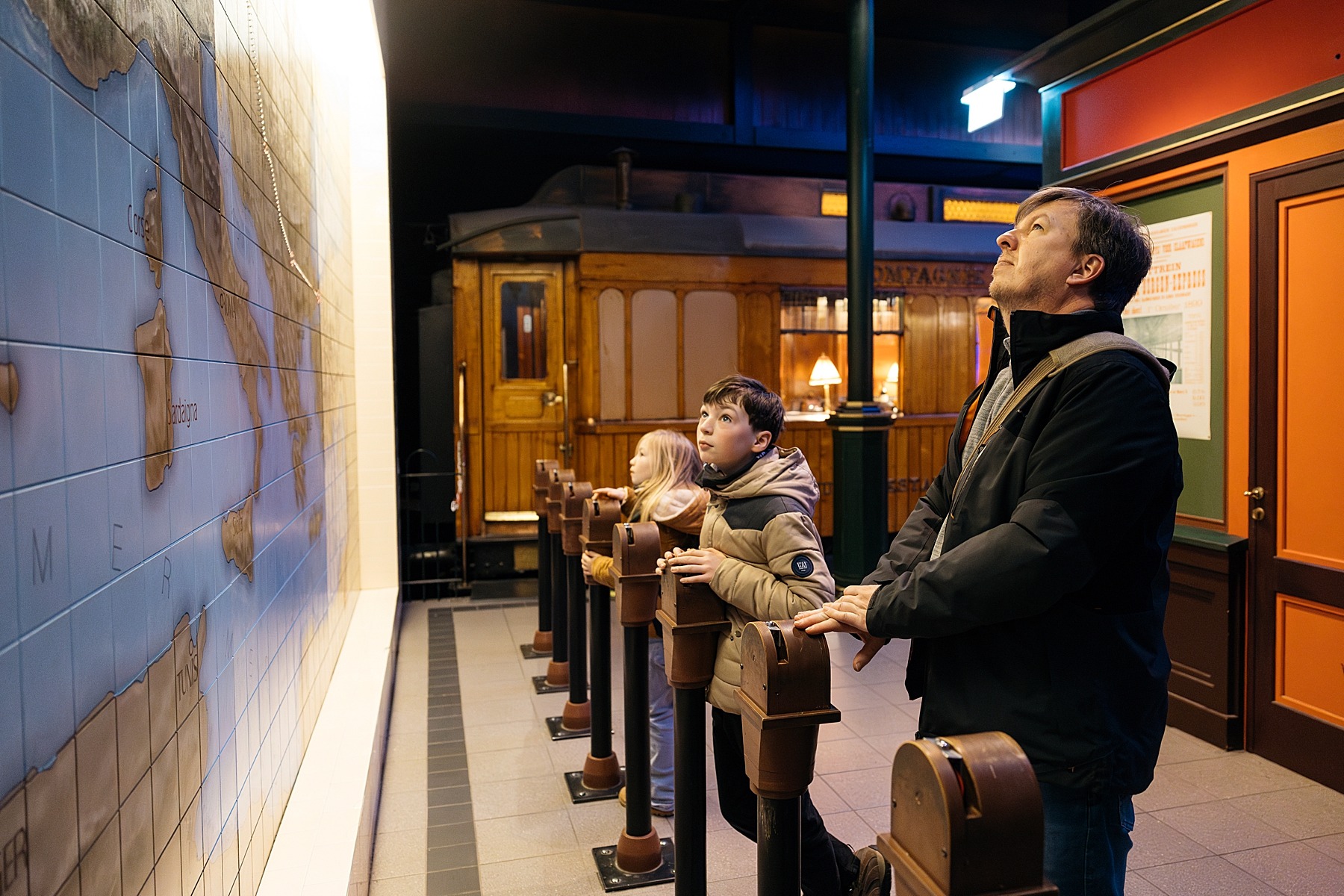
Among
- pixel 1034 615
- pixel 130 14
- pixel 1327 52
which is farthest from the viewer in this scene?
pixel 1327 52

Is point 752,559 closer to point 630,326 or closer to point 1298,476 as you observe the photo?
point 1298,476

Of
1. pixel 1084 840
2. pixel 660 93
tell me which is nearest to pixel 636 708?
pixel 1084 840

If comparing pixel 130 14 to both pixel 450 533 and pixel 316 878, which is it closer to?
pixel 316 878

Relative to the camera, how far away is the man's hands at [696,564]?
7.33 feet

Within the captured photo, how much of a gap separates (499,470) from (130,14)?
6092mm

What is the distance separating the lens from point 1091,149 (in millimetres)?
4594

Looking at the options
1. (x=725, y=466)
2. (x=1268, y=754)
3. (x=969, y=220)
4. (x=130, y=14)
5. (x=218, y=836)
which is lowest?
(x=1268, y=754)

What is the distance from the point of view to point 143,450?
4.35 feet

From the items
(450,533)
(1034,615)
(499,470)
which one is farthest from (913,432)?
(1034,615)

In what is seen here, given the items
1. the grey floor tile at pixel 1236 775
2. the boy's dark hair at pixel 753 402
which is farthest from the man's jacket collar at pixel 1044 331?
the grey floor tile at pixel 1236 775

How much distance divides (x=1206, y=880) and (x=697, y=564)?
1.99 meters

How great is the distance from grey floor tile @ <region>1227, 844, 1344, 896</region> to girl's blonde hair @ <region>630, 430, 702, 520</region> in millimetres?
2175

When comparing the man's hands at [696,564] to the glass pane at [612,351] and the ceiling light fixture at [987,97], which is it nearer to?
the ceiling light fixture at [987,97]

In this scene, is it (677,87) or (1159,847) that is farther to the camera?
(677,87)
